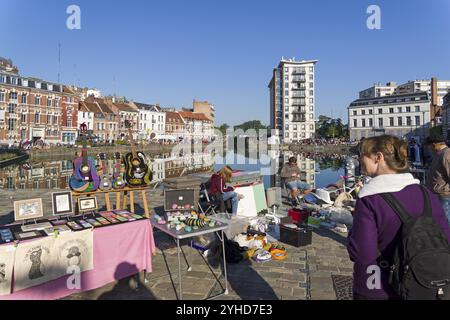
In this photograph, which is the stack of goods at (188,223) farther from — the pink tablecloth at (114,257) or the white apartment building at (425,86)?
the white apartment building at (425,86)

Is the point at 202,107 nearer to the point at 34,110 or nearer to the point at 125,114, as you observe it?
the point at 125,114

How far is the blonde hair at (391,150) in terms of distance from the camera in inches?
80.5

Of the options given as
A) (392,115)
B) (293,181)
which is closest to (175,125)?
(392,115)

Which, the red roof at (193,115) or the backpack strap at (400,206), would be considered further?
the red roof at (193,115)

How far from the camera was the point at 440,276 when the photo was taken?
182 cm

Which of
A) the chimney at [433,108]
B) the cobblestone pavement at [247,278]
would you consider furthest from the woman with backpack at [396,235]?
the chimney at [433,108]

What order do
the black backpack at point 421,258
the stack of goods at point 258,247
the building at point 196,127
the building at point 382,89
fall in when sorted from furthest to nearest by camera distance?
1. the building at point 382,89
2. the building at point 196,127
3. the stack of goods at point 258,247
4. the black backpack at point 421,258

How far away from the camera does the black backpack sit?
1.81 m

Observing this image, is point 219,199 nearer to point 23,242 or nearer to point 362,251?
point 23,242

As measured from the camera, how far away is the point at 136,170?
20.7 feet

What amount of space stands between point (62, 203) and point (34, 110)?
55686mm

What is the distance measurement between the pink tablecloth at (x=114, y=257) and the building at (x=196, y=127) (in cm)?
8824

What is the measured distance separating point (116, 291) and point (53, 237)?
1.12m
